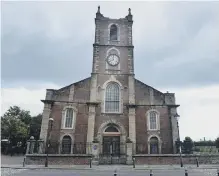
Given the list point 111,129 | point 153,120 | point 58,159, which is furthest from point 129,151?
point 58,159

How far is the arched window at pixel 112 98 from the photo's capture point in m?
25.9

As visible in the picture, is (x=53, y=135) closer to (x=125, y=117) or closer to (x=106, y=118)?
(x=106, y=118)

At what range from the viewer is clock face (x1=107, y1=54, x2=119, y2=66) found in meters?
28.4

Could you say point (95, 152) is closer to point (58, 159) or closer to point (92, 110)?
point (58, 159)

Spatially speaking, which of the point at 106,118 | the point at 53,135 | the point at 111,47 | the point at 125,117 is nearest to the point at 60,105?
the point at 53,135

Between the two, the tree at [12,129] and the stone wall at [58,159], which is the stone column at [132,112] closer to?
the stone wall at [58,159]

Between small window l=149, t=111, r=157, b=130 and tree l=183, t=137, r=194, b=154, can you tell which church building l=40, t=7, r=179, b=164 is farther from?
tree l=183, t=137, r=194, b=154

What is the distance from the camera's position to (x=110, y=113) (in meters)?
25.3

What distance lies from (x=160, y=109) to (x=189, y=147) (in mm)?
5611

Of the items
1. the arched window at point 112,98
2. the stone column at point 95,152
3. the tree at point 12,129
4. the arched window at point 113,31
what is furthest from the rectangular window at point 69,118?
the tree at point 12,129

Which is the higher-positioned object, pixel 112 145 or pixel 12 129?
pixel 12 129

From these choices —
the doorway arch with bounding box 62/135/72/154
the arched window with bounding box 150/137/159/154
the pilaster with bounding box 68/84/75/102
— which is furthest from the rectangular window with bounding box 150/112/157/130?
Result: the pilaster with bounding box 68/84/75/102

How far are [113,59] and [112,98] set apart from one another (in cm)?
587

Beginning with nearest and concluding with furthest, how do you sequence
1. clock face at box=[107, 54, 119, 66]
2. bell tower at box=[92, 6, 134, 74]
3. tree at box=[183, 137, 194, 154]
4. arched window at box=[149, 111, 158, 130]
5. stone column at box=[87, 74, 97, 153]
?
tree at box=[183, 137, 194, 154], stone column at box=[87, 74, 97, 153], arched window at box=[149, 111, 158, 130], bell tower at box=[92, 6, 134, 74], clock face at box=[107, 54, 119, 66]
